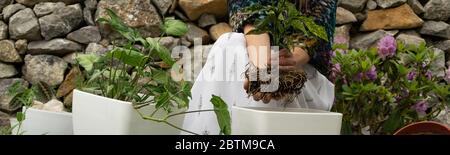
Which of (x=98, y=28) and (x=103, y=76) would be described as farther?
(x=98, y=28)

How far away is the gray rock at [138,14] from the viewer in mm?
2031

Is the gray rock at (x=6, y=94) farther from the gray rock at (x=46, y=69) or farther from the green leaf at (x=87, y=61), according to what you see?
the green leaf at (x=87, y=61)

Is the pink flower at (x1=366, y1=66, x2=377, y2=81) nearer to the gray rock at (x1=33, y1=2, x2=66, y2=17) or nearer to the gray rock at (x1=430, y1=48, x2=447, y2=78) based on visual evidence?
the gray rock at (x1=430, y1=48, x2=447, y2=78)

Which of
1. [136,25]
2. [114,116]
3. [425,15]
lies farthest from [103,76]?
[425,15]

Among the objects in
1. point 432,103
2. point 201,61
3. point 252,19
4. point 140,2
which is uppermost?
point 252,19

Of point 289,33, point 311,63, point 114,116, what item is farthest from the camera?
point 311,63

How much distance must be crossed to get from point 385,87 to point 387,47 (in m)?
0.12

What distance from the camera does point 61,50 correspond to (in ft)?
6.82

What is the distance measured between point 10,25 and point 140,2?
516 millimetres

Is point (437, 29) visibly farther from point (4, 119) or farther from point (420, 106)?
point (4, 119)

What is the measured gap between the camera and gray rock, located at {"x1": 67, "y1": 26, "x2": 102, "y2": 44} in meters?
2.10

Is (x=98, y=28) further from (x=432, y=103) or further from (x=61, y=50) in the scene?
(x=432, y=103)

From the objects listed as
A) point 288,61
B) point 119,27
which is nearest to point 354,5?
point 288,61

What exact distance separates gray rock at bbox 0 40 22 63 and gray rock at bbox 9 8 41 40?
3 centimetres
